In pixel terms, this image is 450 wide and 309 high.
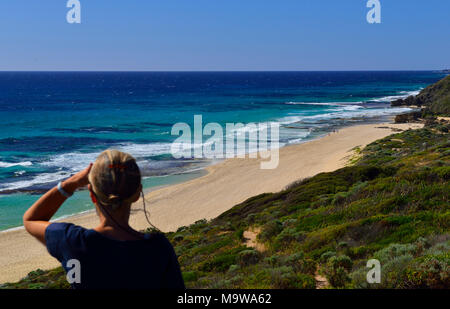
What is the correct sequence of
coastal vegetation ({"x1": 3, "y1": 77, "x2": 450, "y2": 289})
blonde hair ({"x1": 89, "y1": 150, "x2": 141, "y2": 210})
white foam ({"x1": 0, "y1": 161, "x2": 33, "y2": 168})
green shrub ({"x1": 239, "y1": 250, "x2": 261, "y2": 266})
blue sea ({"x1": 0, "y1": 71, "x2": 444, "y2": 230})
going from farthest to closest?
white foam ({"x1": 0, "y1": 161, "x2": 33, "y2": 168}) < blue sea ({"x1": 0, "y1": 71, "x2": 444, "y2": 230}) < green shrub ({"x1": 239, "y1": 250, "x2": 261, "y2": 266}) < coastal vegetation ({"x1": 3, "y1": 77, "x2": 450, "y2": 289}) < blonde hair ({"x1": 89, "y1": 150, "x2": 141, "y2": 210})

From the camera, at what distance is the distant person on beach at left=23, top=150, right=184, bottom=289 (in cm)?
195

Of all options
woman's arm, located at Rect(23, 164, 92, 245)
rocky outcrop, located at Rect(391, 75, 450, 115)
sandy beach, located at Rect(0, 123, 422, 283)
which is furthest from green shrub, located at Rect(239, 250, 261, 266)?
rocky outcrop, located at Rect(391, 75, 450, 115)

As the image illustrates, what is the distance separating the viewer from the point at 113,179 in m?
1.94

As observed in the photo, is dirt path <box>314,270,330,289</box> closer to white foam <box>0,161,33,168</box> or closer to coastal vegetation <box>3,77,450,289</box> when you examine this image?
coastal vegetation <box>3,77,450,289</box>

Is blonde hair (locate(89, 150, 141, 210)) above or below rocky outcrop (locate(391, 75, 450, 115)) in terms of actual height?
below

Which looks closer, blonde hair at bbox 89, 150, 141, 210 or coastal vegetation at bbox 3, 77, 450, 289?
blonde hair at bbox 89, 150, 141, 210

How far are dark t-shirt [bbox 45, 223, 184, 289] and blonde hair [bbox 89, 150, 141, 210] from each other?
18cm

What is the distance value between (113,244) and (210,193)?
23406 millimetres

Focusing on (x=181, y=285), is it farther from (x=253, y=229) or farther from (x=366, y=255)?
(x=253, y=229)

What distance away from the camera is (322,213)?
11953mm

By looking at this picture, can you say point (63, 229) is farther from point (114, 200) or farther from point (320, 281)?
point (320, 281)

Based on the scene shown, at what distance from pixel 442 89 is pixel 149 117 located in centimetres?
4761
